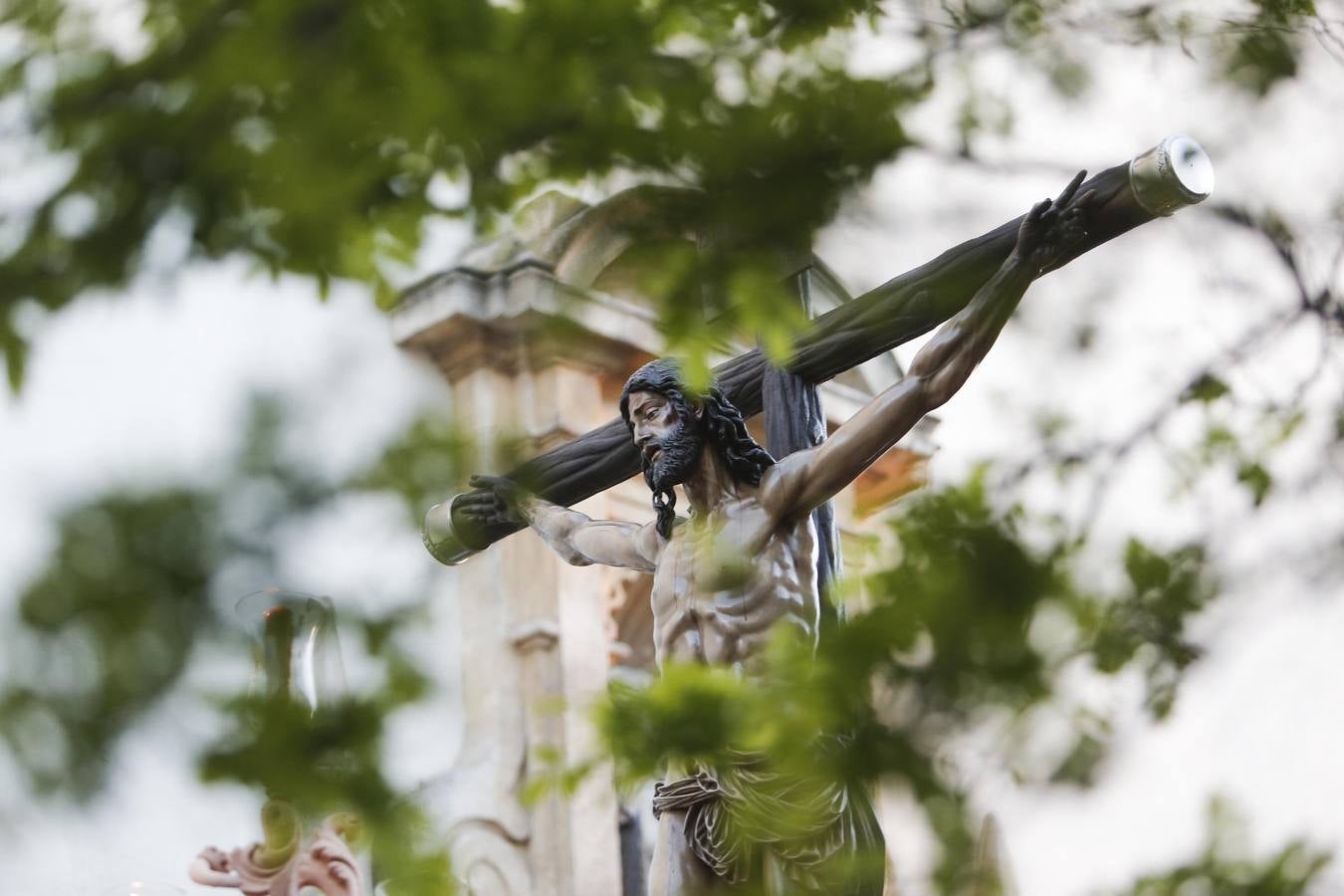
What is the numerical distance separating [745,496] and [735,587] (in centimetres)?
20

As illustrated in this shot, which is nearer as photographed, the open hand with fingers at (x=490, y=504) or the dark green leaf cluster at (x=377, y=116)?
the dark green leaf cluster at (x=377, y=116)

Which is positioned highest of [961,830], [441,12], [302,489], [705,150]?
[441,12]

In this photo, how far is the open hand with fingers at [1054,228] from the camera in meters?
4.37

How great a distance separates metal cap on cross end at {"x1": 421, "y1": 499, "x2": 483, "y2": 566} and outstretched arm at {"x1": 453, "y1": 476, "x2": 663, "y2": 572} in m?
0.03

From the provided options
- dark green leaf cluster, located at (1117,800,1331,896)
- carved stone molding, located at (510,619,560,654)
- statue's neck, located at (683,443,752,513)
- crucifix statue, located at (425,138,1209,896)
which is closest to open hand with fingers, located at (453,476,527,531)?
crucifix statue, located at (425,138,1209,896)

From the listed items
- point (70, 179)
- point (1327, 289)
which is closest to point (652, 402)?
point (1327, 289)

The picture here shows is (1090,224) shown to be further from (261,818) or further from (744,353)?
(261,818)

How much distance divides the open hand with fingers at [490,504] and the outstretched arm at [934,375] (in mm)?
882

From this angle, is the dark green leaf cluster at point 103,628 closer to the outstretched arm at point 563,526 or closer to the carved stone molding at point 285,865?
the outstretched arm at point 563,526

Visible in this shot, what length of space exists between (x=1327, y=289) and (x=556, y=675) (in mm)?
6723

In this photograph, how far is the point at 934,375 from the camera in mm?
4516

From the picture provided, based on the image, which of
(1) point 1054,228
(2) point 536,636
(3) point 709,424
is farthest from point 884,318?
(2) point 536,636

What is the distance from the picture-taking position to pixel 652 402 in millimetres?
4883

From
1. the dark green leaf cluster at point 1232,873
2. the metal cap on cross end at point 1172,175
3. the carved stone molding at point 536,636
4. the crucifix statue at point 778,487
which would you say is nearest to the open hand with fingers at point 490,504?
the crucifix statue at point 778,487
